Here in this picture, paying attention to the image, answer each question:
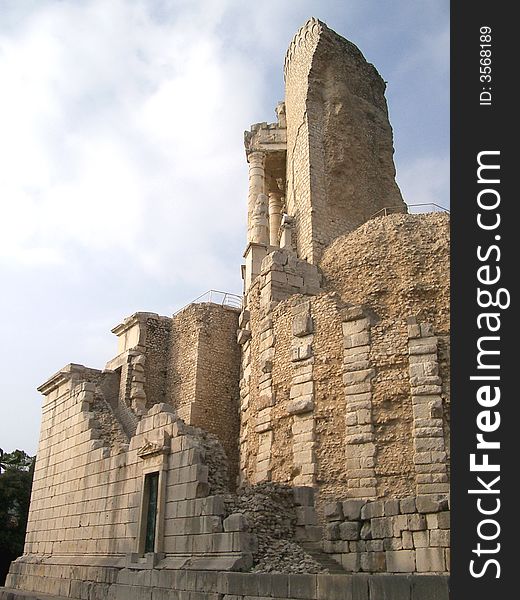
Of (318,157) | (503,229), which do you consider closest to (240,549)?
(503,229)

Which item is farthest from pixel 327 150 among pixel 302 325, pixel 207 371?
pixel 207 371

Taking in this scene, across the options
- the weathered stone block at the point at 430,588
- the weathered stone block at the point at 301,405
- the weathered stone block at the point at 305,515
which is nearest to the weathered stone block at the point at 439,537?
the weathered stone block at the point at 305,515

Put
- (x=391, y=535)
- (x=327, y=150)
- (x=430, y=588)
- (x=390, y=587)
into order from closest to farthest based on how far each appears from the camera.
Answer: (x=430, y=588) < (x=390, y=587) < (x=391, y=535) < (x=327, y=150)

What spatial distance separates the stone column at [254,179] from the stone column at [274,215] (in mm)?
2237

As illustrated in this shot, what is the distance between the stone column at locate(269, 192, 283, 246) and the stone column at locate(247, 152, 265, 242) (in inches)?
88.1

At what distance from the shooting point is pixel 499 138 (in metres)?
5.88

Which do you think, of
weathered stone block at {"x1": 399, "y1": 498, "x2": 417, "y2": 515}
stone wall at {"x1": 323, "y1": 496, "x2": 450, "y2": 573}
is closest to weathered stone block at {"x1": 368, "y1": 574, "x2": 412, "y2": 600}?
stone wall at {"x1": 323, "y1": 496, "x2": 450, "y2": 573}

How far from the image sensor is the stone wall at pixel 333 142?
1812 cm

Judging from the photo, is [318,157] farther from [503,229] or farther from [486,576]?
[486,576]

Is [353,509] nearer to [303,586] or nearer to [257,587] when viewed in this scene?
[257,587]

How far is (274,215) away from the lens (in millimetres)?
24578

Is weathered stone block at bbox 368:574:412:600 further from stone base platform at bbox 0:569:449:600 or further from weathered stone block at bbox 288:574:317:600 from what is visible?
weathered stone block at bbox 288:574:317:600

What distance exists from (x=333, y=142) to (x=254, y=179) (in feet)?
13.2

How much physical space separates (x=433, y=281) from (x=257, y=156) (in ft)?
34.9
